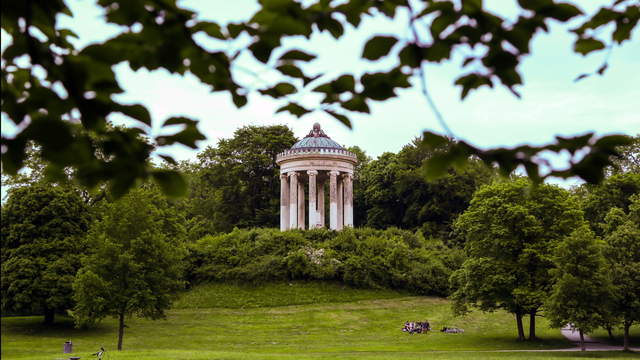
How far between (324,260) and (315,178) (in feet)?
30.3

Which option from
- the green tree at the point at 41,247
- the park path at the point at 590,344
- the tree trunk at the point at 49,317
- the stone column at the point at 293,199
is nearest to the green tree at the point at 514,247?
the park path at the point at 590,344

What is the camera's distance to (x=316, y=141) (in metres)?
53.1

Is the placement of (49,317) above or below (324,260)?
below

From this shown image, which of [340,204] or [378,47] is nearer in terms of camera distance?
[378,47]

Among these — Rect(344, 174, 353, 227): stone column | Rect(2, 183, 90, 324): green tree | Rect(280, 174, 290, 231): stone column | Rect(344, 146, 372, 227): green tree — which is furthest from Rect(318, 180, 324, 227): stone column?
Rect(2, 183, 90, 324): green tree

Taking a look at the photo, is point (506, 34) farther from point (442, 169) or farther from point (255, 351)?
point (255, 351)

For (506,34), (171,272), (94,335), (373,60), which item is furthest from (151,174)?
(94,335)

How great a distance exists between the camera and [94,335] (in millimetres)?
→ 34688

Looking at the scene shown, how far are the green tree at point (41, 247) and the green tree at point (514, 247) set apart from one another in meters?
20.7

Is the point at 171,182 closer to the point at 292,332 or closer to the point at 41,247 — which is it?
the point at 292,332

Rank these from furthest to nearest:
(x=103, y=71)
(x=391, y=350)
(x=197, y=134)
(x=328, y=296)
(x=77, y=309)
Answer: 1. (x=328, y=296)
2. (x=77, y=309)
3. (x=391, y=350)
4. (x=197, y=134)
5. (x=103, y=71)

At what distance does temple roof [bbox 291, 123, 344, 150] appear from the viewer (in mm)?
52119

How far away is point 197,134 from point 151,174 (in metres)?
0.32

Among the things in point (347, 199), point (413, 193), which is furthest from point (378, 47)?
point (413, 193)
